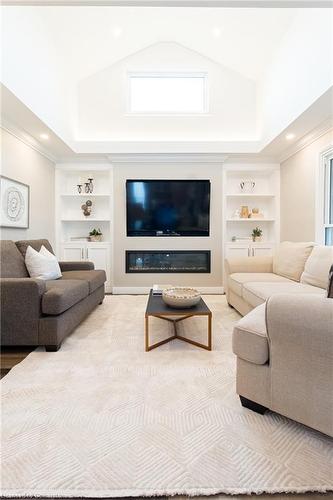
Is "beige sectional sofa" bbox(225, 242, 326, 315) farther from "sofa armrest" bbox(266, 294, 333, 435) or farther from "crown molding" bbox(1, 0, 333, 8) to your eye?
"crown molding" bbox(1, 0, 333, 8)

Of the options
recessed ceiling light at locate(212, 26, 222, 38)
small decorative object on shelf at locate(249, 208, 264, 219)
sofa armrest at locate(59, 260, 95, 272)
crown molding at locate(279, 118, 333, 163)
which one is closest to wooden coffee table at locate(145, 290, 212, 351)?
sofa armrest at locate(59, 260, 95, 272)

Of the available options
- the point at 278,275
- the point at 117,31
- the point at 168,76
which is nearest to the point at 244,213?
the point at 278,275

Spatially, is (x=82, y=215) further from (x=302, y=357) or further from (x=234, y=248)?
(x=302, y=357)

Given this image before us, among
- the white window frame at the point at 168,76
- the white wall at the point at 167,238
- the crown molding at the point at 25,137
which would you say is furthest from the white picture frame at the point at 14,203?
the white window frame at the point at 168,76

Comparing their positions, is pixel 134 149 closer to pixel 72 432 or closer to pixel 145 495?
pixel 72 432

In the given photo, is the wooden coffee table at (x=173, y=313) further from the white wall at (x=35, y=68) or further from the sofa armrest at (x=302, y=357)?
the white wall at (x=35, y=68)

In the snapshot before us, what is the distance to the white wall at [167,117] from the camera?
4363 mm

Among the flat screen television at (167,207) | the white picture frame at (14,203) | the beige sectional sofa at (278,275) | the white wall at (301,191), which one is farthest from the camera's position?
the flat screen television at (167,207)

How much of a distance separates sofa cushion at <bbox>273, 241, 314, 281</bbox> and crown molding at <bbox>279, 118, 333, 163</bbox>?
146 centimetres

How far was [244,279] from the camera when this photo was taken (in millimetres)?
3035

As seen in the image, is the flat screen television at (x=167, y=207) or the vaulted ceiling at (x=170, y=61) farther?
the flat screen television at (x=167, y=207)

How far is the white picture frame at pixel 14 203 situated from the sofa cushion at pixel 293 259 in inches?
132

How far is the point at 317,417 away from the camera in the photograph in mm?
1173

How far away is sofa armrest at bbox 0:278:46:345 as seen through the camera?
211 cm
